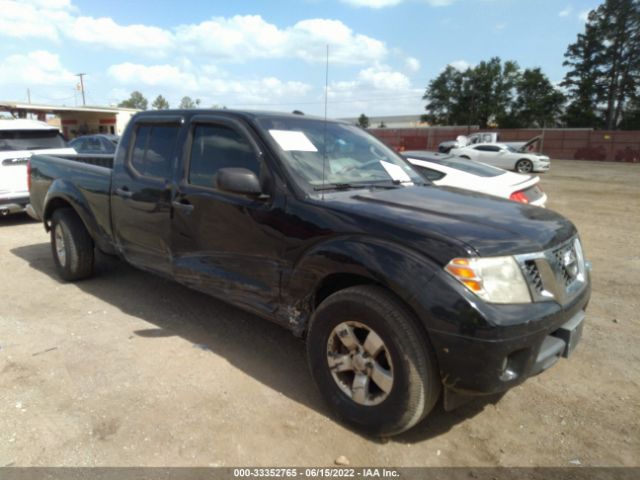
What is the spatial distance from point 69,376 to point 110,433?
826 mm

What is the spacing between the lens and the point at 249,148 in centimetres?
334

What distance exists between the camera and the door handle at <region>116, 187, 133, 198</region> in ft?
13.7

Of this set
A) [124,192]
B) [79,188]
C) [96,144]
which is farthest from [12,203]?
[96,144]

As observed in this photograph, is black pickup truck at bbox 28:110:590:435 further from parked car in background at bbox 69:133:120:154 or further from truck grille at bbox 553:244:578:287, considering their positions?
parked car in background at bbox 69:133:120:154

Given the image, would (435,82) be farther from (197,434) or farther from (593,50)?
(197,434)

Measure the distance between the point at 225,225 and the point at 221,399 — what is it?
3.82ft

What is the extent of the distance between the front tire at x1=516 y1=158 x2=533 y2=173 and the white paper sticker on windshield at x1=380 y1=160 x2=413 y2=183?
2278cm

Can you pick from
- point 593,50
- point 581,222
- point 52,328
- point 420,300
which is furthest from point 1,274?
point 593,50

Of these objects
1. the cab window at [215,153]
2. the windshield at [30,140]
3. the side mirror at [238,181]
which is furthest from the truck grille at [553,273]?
Result: the windshield at [30,140]

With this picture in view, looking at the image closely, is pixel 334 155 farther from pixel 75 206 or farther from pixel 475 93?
pixel 475 93

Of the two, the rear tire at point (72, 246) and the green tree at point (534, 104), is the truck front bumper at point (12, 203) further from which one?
the green tree at point (534, 104)

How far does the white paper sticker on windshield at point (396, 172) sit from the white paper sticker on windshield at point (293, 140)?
0.68m

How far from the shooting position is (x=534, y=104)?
2589 inches

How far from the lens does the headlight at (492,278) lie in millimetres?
2299
